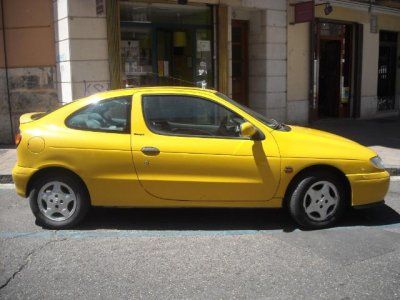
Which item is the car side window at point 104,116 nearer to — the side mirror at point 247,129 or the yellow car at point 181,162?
the yellow car at point 181,162

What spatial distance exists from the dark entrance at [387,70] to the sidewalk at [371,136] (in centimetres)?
137

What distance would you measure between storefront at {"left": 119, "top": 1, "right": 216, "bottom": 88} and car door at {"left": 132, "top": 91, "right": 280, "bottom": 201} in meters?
5.94

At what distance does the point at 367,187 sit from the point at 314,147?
0.70 m

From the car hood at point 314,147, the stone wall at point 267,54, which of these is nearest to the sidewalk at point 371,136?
the stone wall at point 267,54

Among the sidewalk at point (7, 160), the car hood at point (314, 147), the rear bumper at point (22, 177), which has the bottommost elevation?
the sidewalk at point (7, 160)

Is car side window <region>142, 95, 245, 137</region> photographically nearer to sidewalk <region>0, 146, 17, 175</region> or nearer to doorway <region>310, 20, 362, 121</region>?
sidewalk <region>0, 146, 17, 175</region>

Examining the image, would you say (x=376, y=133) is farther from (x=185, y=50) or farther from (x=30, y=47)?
(x=30, y=47)

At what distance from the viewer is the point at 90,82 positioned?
10.4 metres

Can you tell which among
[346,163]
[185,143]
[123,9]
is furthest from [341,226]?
[123,9]

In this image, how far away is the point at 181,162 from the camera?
5.22m

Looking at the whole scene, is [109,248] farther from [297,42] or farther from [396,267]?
[297,42]

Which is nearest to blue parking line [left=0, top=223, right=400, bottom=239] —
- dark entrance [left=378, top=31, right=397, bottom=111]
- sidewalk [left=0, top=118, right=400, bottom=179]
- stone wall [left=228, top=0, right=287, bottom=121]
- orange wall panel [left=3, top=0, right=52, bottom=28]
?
sidewalk [left=0, top=118, right=400, bottom=179]

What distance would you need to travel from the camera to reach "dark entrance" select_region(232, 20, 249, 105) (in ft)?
42.8

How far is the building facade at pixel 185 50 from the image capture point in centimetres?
1036
